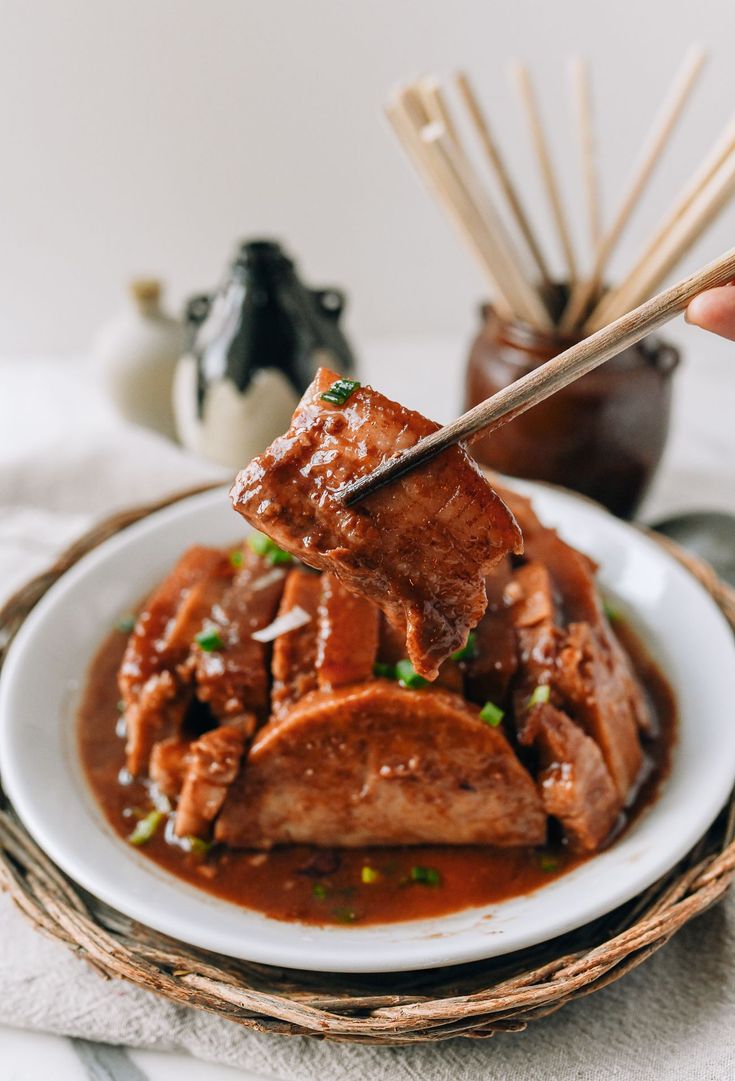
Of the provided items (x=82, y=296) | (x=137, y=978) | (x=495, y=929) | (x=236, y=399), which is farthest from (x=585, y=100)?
(x=82, y=296)

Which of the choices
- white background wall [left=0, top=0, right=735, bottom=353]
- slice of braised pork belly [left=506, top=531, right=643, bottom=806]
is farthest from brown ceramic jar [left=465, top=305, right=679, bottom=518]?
white background wall [left=0, top=0, right=735, bottom=353]

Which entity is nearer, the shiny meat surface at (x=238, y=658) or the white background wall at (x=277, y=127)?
the shiny meat surface at (x=238, y=658)

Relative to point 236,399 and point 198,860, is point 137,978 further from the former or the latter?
point 236,399

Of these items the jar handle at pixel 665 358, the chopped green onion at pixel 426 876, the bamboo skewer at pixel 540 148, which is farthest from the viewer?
the jar handle at pixel 665 358

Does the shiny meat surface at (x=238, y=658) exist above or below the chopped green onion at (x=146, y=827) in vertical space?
above

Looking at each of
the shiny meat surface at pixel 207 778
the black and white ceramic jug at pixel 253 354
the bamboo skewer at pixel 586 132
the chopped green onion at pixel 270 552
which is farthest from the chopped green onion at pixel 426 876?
the bamboo skewer at pixel 586 132

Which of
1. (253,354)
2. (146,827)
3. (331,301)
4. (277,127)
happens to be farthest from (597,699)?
(277,127)

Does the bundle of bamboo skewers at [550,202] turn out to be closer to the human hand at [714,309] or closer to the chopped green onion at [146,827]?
the human hand at [714,309]

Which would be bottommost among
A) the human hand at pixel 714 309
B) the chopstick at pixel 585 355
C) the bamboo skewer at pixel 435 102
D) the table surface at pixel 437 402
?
the table surface at pixel 437 402
